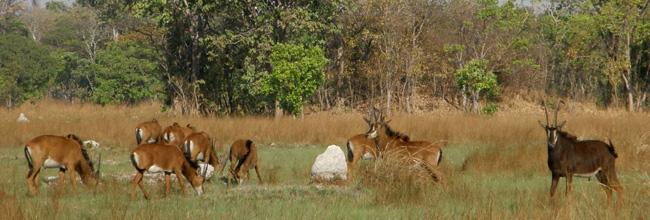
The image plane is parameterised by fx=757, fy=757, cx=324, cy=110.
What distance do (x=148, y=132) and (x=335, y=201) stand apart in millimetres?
9857

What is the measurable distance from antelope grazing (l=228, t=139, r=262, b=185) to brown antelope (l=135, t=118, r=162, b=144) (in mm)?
5074

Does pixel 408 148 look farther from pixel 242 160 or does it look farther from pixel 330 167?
pixel 242 160

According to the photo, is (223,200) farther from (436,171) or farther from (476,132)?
(476,132)

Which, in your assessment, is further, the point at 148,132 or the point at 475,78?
the point at 475,78

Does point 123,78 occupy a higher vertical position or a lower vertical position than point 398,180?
higher

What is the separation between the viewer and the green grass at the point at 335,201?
8.53 m

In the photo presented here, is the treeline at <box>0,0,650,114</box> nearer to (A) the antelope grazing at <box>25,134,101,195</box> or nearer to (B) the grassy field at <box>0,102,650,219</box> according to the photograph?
(B) the grassy field at <box>0,102,650,219</box>

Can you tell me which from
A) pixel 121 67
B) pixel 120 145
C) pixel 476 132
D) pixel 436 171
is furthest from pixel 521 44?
pixel 436 171

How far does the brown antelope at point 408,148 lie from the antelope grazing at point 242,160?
7.32ft

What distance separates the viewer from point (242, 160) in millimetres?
14188

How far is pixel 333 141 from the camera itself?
23.2m

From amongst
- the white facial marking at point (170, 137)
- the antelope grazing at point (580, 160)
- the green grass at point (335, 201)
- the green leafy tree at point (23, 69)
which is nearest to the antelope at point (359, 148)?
the green grass at point (335, 201)

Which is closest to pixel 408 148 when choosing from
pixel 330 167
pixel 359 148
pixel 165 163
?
pixel 330 167

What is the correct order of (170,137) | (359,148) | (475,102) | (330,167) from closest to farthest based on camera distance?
(330,167)
(359,148)
(170,137)
(475,102)
